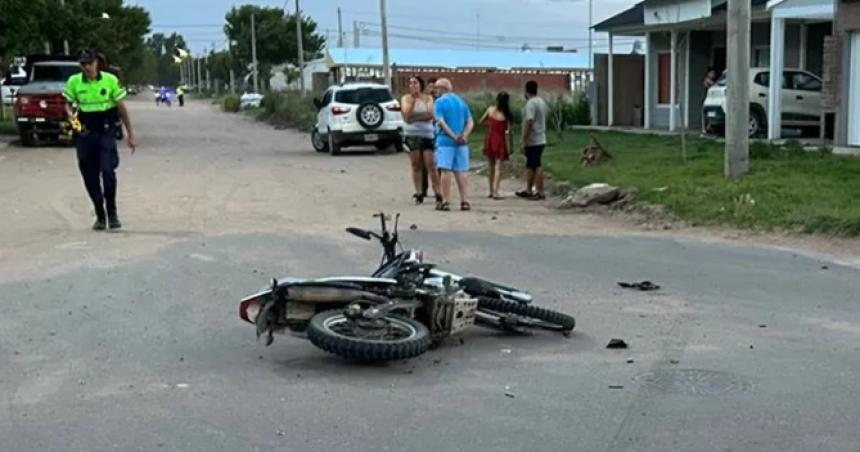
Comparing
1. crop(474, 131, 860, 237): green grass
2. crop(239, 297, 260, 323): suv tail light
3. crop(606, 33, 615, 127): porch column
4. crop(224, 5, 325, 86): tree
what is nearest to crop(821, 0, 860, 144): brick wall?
crop(474, 131, 860, 237): green grass

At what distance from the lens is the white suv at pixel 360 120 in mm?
25750

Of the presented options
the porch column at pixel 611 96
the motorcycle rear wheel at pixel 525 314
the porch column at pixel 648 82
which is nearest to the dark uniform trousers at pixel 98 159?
the motorcycle rear wheel at pixel 525 314

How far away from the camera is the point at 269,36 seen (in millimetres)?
92562

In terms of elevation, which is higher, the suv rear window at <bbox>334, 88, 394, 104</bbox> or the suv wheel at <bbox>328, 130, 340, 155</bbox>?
the suv rear window at <bbox>334, 88, 394, 104</bbox>

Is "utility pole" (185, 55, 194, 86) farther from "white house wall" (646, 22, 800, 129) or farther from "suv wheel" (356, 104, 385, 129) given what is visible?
"suv wheel" (356, 104, 385, 129)

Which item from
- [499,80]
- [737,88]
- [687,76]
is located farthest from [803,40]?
[499,80]

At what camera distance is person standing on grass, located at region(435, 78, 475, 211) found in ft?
45.9

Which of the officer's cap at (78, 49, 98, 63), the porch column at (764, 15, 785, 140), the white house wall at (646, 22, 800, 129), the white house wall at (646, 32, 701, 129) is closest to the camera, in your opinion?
the officer's cap at (78, 49, 98, 63)

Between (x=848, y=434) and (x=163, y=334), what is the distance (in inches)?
168

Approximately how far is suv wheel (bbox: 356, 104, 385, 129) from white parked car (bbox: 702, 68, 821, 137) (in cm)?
739

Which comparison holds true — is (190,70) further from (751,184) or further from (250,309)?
(250,309)

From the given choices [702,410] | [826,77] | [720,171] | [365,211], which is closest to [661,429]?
[702,410]

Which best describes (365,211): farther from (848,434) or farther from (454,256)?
(848,434)

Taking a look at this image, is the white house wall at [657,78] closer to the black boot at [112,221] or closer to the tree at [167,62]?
the black boot at [112,221]
